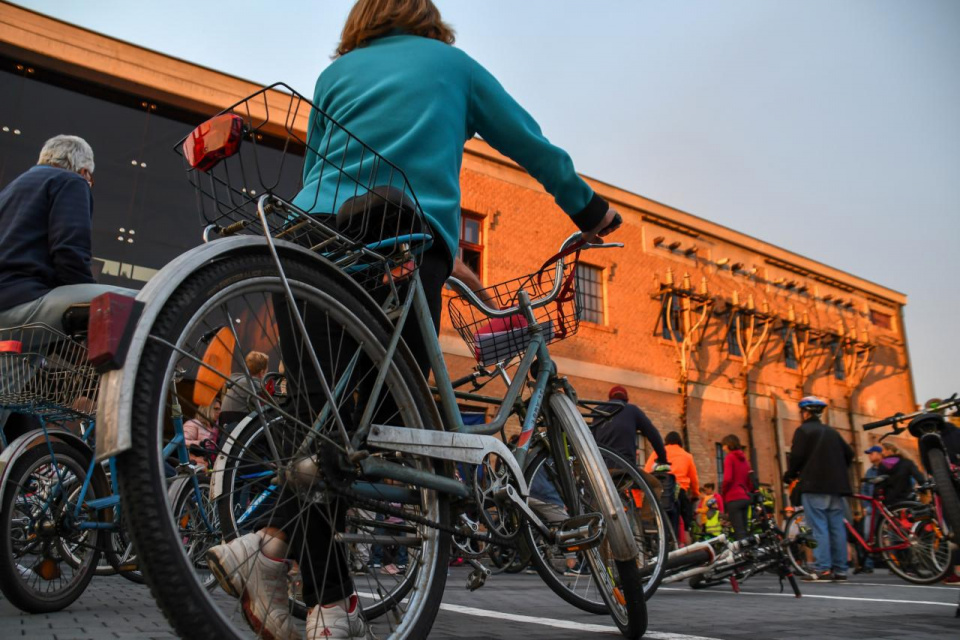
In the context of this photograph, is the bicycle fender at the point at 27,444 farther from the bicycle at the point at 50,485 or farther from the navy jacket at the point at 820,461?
the navy jacket at the point at 820,461

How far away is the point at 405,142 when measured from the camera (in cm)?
215

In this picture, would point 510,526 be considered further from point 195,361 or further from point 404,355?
point 195,361

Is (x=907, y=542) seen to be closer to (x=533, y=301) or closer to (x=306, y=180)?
(x=533, y=301)

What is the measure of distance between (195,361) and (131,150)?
38.9 ft

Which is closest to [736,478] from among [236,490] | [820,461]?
[820,461]

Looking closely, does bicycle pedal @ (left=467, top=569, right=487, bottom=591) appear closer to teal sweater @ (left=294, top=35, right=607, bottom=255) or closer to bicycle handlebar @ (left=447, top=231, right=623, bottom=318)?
bicycle handlebar @ (left=447, top=231, right=623, bottom=318)

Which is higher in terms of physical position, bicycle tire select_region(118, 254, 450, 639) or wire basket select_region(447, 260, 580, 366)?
wire basket select_region(447, 260, 580, 366)

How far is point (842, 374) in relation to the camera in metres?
23.2

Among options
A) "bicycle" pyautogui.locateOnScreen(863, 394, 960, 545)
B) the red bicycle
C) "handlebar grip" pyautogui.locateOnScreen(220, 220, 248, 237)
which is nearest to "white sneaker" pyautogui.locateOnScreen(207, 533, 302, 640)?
"handlebar grip" pyautogui.locateOnScreen(220, 220, 248, 237)

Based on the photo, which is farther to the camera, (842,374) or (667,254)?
(842,374)

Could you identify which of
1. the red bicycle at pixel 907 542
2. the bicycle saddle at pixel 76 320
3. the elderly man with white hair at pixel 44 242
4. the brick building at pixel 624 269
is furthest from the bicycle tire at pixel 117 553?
the brick building at pixel 624 269

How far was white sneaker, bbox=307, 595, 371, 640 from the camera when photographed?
1637 mm

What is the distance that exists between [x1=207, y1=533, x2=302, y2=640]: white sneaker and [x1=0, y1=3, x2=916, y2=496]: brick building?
1088cm

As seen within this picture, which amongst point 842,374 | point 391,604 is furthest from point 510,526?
point 842,374
